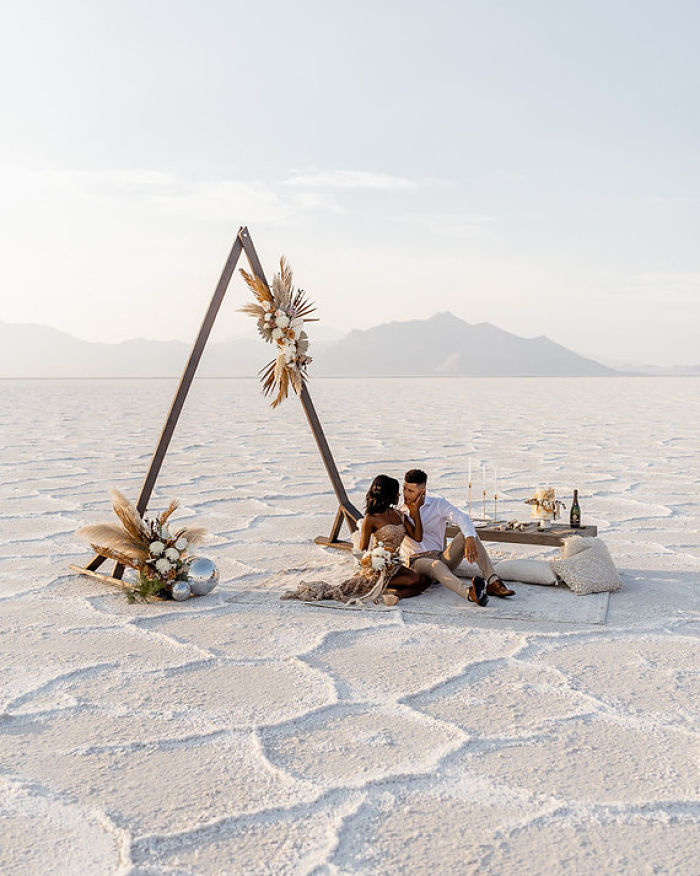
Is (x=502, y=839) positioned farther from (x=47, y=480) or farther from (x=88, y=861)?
(x=47, y=480)

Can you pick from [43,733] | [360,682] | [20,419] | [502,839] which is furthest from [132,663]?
[20,419]

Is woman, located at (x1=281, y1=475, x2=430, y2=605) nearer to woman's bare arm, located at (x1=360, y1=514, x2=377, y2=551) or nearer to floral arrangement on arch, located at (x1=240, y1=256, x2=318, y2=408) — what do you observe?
woman's bare arm, located at (x1=360, y1=514, x2=377, y2=551)

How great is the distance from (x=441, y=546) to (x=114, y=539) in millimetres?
1756

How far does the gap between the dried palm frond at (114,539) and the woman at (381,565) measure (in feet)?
2.71

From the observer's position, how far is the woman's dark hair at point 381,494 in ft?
16.3

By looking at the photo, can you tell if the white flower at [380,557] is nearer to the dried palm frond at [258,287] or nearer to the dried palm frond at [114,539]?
the dried palm frond at [114,539]

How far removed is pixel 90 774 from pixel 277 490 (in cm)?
602

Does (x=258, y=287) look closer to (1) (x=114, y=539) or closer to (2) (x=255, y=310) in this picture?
(2) (x=255, y=310)

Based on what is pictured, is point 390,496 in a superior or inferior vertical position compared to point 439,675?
superior

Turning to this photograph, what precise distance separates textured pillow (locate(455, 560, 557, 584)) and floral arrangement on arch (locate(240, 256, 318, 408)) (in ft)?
4.76

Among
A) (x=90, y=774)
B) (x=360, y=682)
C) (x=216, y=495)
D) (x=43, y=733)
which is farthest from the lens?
(x=216, y=495)

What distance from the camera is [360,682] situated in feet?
11.7

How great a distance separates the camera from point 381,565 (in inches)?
187

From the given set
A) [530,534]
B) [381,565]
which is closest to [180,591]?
[381,565]
